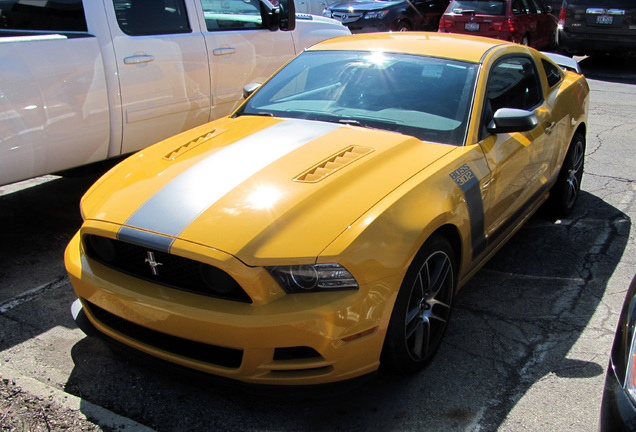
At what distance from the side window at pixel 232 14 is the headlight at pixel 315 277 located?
382cm

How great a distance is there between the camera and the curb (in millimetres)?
2773

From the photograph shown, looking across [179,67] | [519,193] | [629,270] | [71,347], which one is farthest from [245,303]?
[179,67]

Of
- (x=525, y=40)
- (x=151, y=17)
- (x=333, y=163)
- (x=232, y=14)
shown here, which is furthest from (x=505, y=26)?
(x=333, y=163)

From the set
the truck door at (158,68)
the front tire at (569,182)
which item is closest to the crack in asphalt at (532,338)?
the front tire at (569,182)

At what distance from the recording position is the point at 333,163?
3.21 m

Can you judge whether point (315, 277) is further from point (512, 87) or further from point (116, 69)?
point (116, 69)

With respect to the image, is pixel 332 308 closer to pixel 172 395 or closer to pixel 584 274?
pixel 172 395

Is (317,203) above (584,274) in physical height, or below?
above

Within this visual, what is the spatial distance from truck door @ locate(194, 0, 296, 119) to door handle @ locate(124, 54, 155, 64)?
27.6 inches

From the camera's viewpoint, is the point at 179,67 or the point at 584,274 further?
the point at 179,67

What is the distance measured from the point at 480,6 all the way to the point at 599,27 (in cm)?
241

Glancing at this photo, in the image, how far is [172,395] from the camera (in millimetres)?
3021

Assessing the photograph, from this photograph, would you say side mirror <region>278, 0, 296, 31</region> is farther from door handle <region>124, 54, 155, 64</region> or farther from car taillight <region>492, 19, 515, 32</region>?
car taillight <region>492, 19, 515, 32</region>

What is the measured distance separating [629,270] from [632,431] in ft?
8.82
